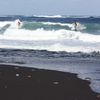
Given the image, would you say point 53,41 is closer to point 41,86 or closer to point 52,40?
point 52,40

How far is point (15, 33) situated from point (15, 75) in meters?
25.3

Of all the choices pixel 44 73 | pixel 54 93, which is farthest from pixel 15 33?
pixel 54 93

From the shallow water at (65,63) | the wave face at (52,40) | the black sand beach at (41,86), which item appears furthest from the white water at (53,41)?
the black sand beach at (41,86)

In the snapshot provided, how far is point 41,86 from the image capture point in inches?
435

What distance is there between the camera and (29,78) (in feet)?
40.3

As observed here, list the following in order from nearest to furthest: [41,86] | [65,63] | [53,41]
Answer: [41,86], [65,63], [53,41]

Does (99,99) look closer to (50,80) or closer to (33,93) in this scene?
(33,93)

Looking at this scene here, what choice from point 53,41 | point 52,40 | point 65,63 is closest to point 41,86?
point 65,63

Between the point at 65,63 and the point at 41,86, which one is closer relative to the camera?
the point at 41,86

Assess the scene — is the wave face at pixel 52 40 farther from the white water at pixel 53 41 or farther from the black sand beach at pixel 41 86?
the black sand beach at pixel 41 86

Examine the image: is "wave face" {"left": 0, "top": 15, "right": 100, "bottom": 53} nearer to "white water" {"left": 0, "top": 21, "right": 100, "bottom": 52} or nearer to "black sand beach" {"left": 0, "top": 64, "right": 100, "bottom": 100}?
"white water" {"left": 0, "top": 21, "right": 100, "bottom": 52}

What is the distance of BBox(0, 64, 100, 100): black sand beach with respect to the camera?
9.80 metres

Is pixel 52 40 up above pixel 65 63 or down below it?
below

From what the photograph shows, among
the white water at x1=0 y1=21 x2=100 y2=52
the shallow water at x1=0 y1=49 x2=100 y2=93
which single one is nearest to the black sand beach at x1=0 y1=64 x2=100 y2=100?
the shallow water at x1=0 y1=49 x2=100 y2=93
